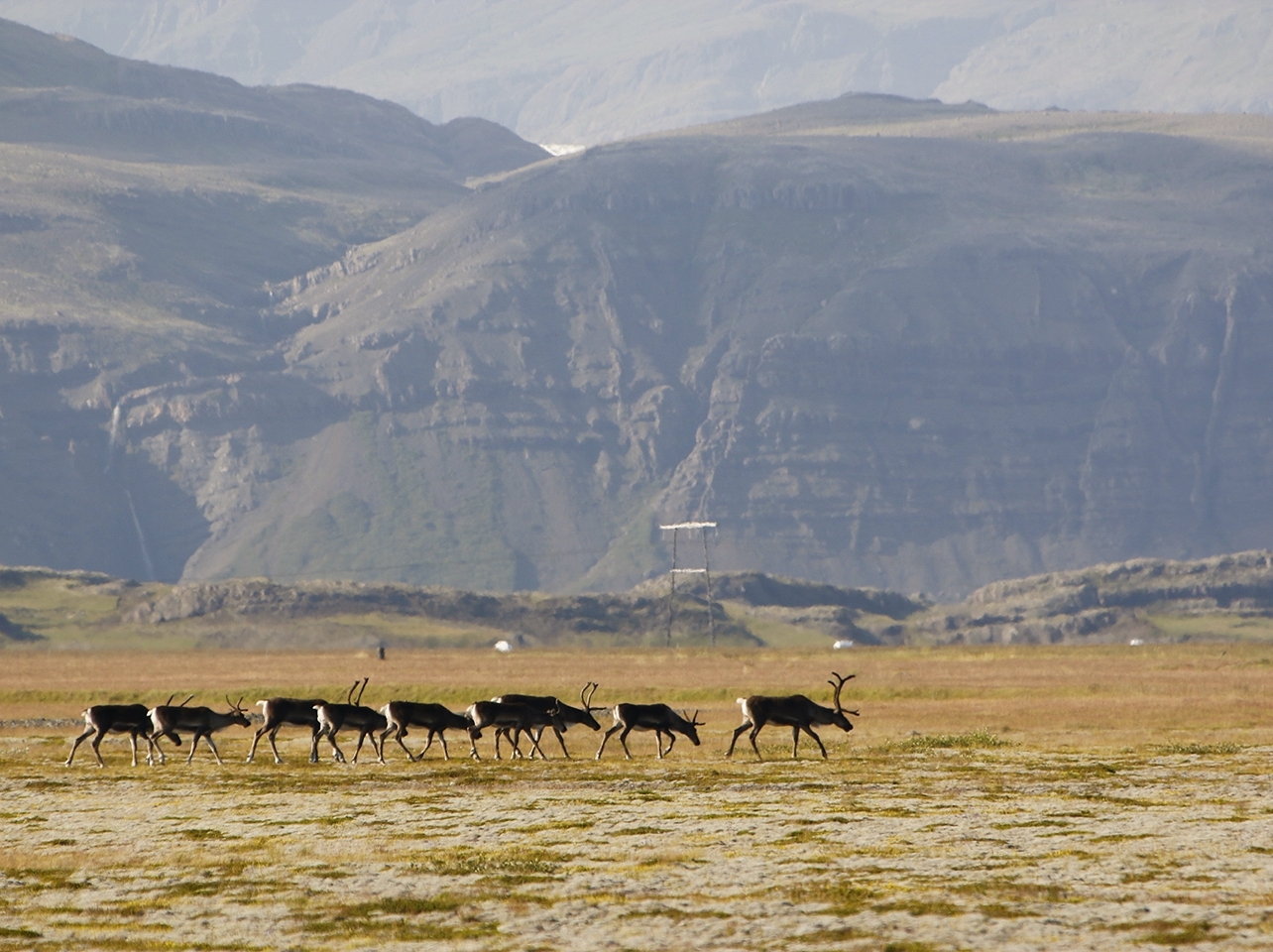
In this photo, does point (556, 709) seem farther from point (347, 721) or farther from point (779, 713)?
point (779, 713)

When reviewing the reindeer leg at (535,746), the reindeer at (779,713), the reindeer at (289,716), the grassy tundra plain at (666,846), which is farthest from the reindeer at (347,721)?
the reindeer at (779,713)

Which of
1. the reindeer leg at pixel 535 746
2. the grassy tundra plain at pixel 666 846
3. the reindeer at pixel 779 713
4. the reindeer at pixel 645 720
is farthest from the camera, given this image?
the reindeer leg at pixel 535 746

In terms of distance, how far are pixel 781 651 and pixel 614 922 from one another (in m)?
144

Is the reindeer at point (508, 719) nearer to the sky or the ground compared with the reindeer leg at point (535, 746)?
nearer to the sky

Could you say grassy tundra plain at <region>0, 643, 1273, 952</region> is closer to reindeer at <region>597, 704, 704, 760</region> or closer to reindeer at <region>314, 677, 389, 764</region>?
reindeer at <region>597, 704, 704, 760</region>

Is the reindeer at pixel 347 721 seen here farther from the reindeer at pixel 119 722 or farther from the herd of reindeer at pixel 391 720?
Answer: the reindeer at pixel 119 722

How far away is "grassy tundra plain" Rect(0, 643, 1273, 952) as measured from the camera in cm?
2514

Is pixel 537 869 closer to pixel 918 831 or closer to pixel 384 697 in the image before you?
pixel 918 831

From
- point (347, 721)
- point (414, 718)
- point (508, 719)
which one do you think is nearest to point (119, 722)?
point (347, 721)

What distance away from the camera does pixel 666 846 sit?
31.5 metres

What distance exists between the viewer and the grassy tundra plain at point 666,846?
82.5ft

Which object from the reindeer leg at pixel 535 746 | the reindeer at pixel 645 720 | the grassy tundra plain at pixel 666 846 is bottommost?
the grassy tundra plain at pixel 666 846

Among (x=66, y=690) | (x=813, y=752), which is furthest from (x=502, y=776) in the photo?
(x=66, y=690)

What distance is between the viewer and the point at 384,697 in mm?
90812
